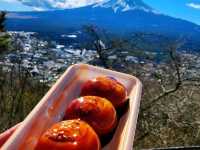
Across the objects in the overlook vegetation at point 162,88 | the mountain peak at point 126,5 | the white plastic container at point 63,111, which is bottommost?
the mountain peak at point 126,5

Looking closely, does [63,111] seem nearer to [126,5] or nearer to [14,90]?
[14,90]

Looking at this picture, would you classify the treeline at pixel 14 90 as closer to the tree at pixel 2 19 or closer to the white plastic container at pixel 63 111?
the white plastic container at pixel 63 111

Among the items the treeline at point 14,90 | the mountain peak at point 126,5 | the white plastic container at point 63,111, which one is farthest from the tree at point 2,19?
the mountain peak at point 126,5

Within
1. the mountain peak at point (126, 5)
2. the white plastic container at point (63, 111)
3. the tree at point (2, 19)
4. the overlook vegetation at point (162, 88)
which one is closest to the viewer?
the white plastic container at point (63, 111)

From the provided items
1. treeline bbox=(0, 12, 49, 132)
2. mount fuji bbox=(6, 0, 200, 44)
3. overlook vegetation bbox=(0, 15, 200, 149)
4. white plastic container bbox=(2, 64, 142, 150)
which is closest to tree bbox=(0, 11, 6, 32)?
mount fuji bbox=(6, 0, 200, 44)

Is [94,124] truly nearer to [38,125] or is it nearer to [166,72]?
[38,125]

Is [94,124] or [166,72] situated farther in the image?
[166,72]

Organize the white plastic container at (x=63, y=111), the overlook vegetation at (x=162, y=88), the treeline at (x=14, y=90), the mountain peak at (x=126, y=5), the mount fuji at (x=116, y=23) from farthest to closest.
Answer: the mountain peak at (x=126, y=5) < the mount fuji at (x=116, y=23) < the overlook vegetation at (x=162, y=88) < the treeline at (x=14, y=90) < the white plastic container at (x=63, y=111)

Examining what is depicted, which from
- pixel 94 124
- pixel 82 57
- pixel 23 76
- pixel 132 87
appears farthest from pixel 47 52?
pixel 94 124
